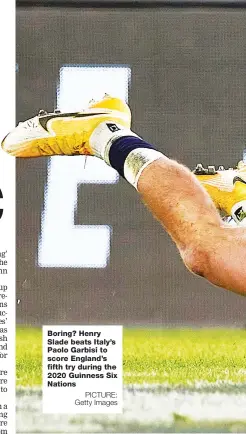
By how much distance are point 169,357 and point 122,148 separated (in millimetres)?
431

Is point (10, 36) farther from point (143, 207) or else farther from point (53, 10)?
point (143, 207)

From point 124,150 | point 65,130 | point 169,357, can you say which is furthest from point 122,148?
point 169,357

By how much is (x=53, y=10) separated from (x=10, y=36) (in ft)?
0.33

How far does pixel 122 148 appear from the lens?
1.33m

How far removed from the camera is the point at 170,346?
132 cm

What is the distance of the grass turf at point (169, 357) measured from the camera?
1.32 metres

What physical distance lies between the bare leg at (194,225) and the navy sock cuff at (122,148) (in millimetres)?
46

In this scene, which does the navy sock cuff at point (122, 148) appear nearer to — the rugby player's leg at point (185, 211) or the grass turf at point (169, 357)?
the rugby player's leg at point (185, 211)

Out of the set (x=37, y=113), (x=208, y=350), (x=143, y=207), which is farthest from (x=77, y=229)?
(x=208, y=350)

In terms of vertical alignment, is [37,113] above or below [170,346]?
above
